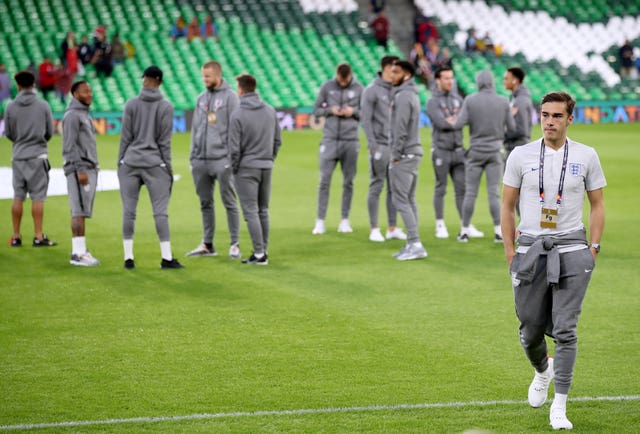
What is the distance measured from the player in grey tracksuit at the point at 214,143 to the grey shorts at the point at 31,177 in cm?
200

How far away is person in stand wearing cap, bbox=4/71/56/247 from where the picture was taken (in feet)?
42.4

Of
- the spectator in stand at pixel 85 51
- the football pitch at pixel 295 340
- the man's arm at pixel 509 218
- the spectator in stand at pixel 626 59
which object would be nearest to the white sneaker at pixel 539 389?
the football pitch at pixel 295 340

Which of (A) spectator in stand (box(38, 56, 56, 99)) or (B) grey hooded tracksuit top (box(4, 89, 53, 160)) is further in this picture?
(A) spectator in stand (box(38, 56, 56, 99))

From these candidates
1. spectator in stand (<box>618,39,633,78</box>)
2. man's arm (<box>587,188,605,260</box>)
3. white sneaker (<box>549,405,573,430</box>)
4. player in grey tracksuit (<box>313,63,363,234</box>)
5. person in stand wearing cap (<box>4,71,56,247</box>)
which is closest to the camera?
white sneaker (<box>549,405,573,430</box>)

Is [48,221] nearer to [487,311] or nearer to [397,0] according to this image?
[487,311]

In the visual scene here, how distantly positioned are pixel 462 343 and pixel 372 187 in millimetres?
5710

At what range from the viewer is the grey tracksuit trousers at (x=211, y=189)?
1230 cm

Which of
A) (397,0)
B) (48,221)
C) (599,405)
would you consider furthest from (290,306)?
(397,0)

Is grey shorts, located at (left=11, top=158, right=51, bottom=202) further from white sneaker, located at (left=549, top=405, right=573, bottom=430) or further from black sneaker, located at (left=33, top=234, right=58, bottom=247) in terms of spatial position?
white sneaker, located at (left=549, top=405, right=573, bottom=430)

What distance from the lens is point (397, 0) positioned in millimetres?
41500

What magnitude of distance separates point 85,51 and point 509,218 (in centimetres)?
2851

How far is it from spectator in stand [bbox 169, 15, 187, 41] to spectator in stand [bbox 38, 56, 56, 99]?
514 cm

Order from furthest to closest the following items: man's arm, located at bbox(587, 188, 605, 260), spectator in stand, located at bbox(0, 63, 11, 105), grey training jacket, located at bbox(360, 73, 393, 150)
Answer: spectator in stand, located at bbox(0, 63, 11, 105), grey training jacket, located at bbox(360, 73, 393, 150), man's arm, located at bbox(587, 188, 605, 260)

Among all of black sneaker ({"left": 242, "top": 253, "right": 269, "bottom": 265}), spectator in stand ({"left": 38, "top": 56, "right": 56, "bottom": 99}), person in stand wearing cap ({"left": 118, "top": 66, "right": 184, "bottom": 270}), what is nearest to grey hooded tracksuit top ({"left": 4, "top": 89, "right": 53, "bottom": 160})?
person in stand wearing cap ({"left": 118, "top": 66, "right": 184, "bottom": 270})
